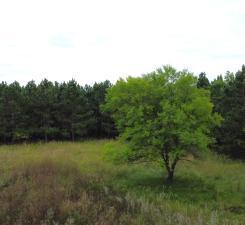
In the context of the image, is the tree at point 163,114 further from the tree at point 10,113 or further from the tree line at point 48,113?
the tree line at point 48,113

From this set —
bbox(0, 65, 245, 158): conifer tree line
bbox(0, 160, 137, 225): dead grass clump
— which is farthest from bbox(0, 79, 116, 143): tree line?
bbox(0, 160, 137, 225): dead grass clump

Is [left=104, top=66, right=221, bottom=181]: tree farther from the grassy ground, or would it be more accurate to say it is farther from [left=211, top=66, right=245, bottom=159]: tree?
[left=211, top=66, right=245, bottom=159]: tree

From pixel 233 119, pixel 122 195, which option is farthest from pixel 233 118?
pixel 122 195

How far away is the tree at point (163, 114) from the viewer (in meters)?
18.0

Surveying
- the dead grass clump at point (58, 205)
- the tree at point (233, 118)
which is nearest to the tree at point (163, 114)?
the dead grass clump at point (58, 205)

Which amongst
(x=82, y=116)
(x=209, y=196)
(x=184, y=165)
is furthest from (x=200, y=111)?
(x=82, y=116)

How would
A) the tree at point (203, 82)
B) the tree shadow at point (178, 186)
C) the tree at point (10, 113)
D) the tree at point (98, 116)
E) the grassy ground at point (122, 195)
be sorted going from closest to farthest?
the grassy ground at point (122, 195) < the tree shadow at point (178, 186) < the tree at point (10, 113) < the tree at point (98, 116) < the tree at point (203, 82)

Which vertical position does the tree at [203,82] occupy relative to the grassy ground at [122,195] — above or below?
above

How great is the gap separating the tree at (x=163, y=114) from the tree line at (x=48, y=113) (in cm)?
2175

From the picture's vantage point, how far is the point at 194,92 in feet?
62.6

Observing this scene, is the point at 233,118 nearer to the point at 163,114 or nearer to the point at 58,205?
the point at 163,114

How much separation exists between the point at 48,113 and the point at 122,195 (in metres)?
30.9

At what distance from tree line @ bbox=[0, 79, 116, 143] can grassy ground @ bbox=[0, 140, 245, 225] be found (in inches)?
651

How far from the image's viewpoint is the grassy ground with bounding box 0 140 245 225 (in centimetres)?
794
